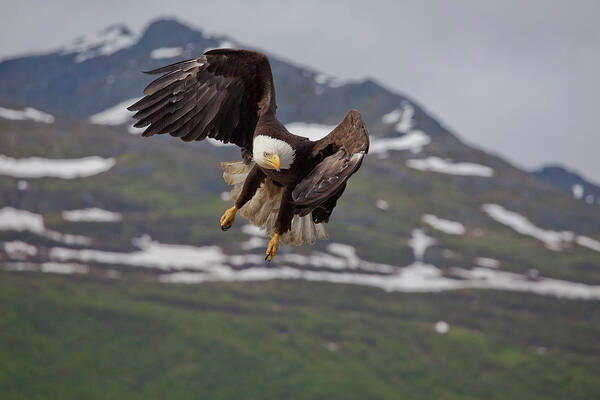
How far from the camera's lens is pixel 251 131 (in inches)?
709

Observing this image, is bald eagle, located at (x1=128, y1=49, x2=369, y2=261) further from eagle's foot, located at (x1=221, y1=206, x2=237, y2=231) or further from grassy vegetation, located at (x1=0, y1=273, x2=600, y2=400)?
grassy vegetation, located at (x1=0, y1=273, x2=600, y2=400)

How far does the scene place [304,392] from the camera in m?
162

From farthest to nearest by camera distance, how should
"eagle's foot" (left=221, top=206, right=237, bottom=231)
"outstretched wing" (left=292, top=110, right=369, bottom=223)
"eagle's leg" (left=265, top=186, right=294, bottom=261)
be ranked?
"eagle's leg" (left=265, top=186, right=294, bottom=261), "eagle's foot" (left=221, top=206, right=237, bottom=231), "outstretched wing" (left=292, top=110, right=369, bottom=223)

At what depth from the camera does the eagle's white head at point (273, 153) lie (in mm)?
15263

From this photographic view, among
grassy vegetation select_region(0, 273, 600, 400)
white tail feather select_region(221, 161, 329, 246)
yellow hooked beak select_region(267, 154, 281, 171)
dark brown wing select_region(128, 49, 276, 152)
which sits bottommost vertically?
grassy vegetation select_region(0, 273, 600, 400)

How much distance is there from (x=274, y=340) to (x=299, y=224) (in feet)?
544

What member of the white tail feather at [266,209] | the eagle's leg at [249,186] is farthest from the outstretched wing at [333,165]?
the white tail feather at [266,209]

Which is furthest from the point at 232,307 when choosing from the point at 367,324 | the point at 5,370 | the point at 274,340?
the point at 5,370

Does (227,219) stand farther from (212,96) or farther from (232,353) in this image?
(232,353)

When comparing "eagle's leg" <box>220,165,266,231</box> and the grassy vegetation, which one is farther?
the grassy vegetation

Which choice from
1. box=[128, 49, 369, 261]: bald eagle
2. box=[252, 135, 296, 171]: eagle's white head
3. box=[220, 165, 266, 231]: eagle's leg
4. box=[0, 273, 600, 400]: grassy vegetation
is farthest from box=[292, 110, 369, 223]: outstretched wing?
box=[0, 273, 600, 400]: grassy vegetation

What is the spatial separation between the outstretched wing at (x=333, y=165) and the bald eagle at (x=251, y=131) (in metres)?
0.02

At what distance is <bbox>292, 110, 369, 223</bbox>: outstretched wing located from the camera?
13.7 meters

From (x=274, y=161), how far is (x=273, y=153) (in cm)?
20
